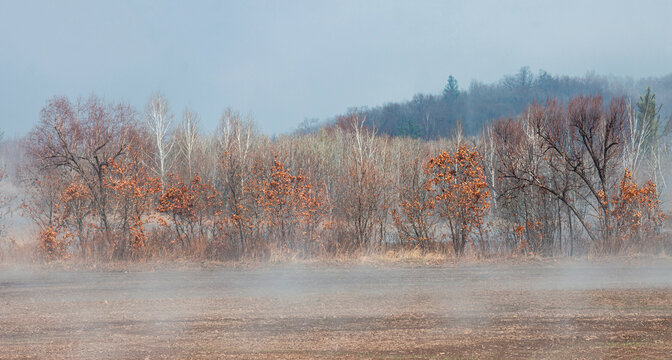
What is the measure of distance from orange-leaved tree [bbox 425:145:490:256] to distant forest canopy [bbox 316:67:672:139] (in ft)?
236

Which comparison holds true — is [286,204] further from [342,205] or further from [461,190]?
[461,190]

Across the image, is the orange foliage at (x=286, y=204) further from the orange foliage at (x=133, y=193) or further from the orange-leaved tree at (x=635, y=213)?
the orange-leaved tree at (x=635, y=213)

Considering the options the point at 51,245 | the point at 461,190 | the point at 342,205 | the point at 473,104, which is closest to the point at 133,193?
the point at 51,245

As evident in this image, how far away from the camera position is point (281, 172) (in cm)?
1873

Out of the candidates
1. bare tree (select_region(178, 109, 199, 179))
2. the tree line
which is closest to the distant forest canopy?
bare tree (select_region(178, 109, 199, 179))

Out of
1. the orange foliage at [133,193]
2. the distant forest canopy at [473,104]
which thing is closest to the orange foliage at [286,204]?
the orange foliage at [133,193]

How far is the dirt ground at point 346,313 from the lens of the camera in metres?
8.61

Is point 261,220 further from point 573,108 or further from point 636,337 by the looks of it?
point 636,337

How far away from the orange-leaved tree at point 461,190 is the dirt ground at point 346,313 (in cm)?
284

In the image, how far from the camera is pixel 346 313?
10.8 metres

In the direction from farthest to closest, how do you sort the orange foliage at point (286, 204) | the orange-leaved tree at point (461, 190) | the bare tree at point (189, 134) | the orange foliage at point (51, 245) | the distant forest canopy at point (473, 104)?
the distant forest canopy at point (473, 104), the bare tree at point (189, 134), the orange foliage at point (286, 204), the orange-leaved tree at point (461, 190), the orange foliage at point (51, 245)

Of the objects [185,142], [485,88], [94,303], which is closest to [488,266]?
[94,303]

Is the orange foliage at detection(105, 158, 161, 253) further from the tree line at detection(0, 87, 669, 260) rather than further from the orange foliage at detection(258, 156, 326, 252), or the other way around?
the orange foliage at detection(258, 156, 326, 252)

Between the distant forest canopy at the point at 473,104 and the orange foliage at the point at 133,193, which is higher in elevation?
the distant forest canopy at the point at 473,104
